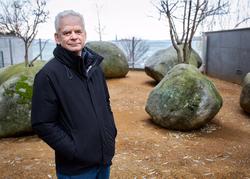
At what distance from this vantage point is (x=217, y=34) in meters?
9.64

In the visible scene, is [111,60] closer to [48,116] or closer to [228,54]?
[228,54]

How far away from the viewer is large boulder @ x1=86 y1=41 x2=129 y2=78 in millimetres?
8862

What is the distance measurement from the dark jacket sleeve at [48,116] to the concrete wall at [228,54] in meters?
7.42

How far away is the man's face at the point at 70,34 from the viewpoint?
5.16ft

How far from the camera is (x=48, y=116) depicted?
1509 millimetres

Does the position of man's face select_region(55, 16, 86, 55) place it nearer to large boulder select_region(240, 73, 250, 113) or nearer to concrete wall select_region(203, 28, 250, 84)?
large boulder select_region(240, 73, 250, 113)

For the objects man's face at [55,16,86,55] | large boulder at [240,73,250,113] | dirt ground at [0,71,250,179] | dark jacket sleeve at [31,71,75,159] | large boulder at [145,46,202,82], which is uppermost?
man's face at [55,16,86,55]

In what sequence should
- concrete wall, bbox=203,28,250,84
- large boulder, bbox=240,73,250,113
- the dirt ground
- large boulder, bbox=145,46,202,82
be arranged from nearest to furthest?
the dirt ground < large boulder, bbox=240,73,250,113 < large boulder, bbox=145,46,202,82 < concrete wall, bbox=203,28,250,84

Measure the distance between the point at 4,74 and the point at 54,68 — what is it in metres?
5.61

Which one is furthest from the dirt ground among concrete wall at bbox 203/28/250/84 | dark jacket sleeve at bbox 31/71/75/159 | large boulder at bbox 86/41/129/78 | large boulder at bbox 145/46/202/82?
large boulder at bbox 86/41/129/78

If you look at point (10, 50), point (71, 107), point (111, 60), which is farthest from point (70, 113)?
point (10, 50)

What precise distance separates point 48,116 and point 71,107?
0.13 m

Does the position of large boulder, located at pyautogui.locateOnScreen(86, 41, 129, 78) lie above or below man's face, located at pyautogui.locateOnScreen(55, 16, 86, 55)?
below

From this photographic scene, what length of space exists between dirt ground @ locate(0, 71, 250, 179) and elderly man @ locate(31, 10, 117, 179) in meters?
1.27
